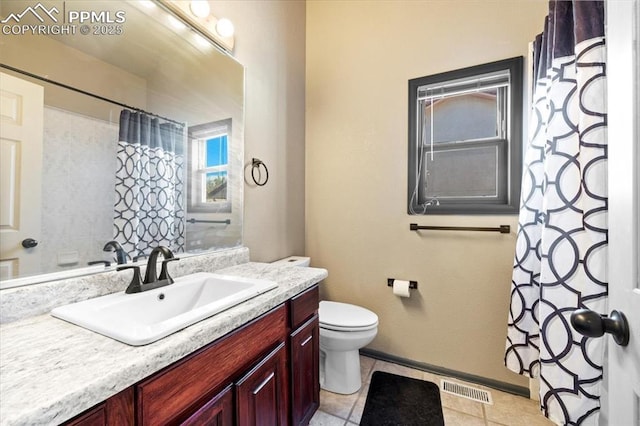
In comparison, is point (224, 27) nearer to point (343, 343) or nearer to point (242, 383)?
point (242, 383)

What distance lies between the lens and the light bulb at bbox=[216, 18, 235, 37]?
4.87 ft

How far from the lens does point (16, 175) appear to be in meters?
0.83

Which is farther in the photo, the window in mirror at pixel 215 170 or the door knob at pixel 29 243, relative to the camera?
the window in mirror at pixel 215 170

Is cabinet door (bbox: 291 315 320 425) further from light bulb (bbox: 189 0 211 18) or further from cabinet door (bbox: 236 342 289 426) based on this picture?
light bulb (bbox: 189 0 211 18)

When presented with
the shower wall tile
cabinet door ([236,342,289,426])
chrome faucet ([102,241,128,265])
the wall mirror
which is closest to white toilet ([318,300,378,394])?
cabinet door ([236,342,289,426])

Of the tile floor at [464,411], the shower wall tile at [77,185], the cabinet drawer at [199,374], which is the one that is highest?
the shower wall tile at [77,185]

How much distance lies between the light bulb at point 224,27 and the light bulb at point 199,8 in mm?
93

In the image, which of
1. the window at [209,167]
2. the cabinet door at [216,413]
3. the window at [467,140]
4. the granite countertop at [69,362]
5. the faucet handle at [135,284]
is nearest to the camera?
the granite countertop at [69,362]

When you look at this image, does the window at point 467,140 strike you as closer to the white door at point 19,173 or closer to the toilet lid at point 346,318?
the toilet lid at point 346,318

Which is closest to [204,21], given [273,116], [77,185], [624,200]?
[273,116]

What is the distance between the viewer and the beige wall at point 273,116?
1744 millimetres

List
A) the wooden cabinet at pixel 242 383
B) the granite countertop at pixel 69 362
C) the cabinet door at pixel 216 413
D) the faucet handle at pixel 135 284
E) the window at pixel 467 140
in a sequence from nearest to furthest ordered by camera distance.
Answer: the granite countertop at pixel 69 362 < the wooden cabinet at pixel 242 383 < the cabinet door at pixel 216 413 < the faucet handle at pixel 135 284 < the window at pixel 467 140

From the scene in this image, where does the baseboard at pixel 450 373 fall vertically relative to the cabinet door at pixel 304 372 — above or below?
below

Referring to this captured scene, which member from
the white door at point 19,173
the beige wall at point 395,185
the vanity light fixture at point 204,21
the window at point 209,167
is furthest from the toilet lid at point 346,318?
the vanity light fixture at point 204,21
